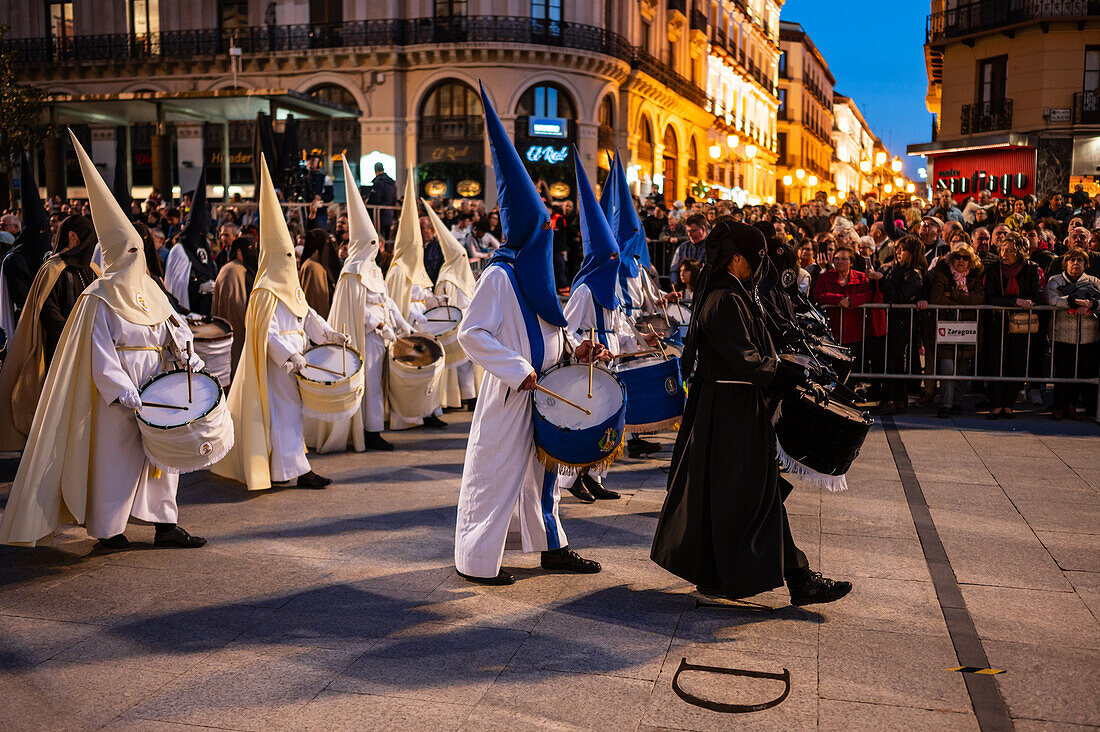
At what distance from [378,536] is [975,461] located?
5112 millimetres

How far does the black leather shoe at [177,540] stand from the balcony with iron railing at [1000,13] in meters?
28.8

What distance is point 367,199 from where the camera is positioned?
1686 cm

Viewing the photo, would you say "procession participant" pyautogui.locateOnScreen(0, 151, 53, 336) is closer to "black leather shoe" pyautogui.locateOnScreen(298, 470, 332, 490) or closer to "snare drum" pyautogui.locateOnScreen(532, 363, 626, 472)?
"black leather shoe" pyautogui.locateOnScreen(298, 470, 332, 490)

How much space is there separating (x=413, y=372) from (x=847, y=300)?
4782 millimetres

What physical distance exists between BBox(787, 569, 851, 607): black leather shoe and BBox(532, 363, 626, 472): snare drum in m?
1.09

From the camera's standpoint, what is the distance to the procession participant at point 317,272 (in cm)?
938

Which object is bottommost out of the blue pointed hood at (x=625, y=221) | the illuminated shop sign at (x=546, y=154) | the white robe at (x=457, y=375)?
the white robe at (x=457, y=375)

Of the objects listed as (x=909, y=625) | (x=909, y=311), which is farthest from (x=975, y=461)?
(x=909, y=625)

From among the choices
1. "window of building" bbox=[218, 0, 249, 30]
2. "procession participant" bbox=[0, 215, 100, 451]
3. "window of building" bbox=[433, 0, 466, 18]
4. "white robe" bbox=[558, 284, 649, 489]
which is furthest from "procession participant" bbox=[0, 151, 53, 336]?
"window of building" bbox=[218, 0, 249, 30]

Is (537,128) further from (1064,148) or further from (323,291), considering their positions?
(323,291)

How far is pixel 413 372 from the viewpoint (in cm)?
928

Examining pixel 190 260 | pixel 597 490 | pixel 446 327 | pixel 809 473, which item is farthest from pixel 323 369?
pixel 190 260

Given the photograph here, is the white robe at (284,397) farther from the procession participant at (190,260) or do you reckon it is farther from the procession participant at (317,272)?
the procession participant at (190,260)

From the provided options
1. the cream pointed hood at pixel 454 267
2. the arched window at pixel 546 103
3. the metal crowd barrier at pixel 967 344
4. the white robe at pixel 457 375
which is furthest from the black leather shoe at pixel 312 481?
the arched window at pixel 546 103
